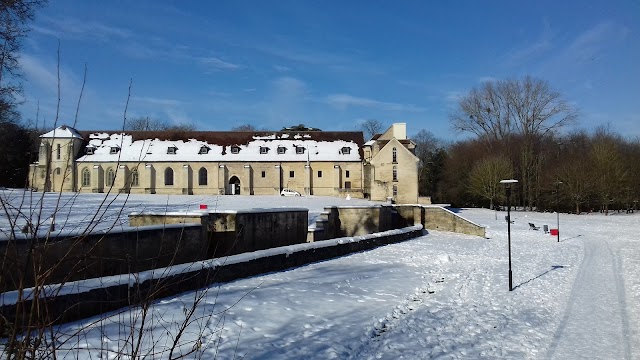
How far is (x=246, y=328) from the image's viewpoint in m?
7.82

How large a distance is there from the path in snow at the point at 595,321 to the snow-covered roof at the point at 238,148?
41941 mm

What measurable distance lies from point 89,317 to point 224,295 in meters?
2.90

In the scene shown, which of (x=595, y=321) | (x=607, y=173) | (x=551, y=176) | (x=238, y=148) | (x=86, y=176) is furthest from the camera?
(x=238, y=148)

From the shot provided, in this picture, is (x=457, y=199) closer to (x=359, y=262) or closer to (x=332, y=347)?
(x=359, y=262)

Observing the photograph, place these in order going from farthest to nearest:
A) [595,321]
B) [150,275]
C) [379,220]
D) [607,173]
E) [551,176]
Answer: [551,176] < [607,173] < [379,220] < [595,321] < [150,275]

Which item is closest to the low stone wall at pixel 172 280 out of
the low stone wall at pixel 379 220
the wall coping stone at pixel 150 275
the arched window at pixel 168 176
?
the wall coping stone at pixel 150 275

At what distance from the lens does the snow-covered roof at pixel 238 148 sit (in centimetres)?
5744

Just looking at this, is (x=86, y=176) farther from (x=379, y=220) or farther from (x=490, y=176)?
(x=490, y=176)

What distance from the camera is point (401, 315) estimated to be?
33.7 ft

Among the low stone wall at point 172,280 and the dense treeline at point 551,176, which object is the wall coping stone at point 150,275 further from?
the dense treeline at point 551,176

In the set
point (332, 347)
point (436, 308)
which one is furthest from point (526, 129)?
point (332, 347)

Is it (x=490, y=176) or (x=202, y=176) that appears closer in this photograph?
(x=490, y=176)

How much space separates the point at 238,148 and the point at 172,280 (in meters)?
51.3

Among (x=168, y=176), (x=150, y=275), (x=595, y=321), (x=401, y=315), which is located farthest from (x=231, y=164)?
(x=150, y=275)
